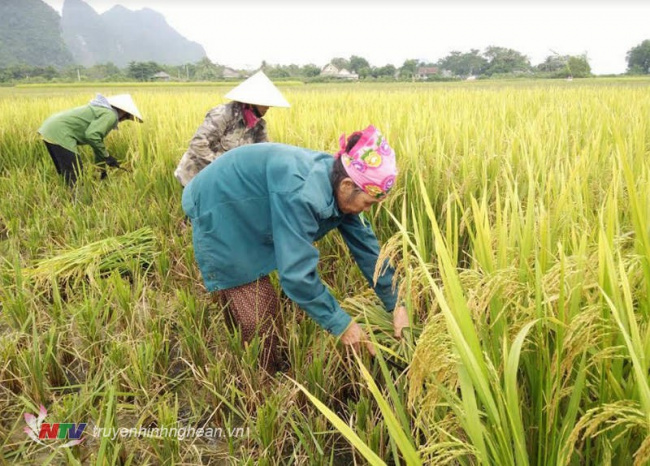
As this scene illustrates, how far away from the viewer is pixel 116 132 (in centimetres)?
536

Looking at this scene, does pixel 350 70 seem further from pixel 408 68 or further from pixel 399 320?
pixel 399 320

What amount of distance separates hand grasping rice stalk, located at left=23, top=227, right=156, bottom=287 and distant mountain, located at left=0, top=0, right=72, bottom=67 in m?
112

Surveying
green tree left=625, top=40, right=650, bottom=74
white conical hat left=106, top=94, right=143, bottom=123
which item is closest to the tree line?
green tree left=625, top=40, right=650, bottom=74

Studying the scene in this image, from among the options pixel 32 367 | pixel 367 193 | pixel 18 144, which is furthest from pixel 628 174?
pixel 18 144

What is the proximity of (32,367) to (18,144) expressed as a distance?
14.5 feet

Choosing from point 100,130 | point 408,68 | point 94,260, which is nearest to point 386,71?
point 408,68

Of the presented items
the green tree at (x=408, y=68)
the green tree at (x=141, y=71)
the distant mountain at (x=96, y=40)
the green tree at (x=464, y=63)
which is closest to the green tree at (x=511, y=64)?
the green tree at (x=464, y=63)

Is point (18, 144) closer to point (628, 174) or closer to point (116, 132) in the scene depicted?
point (116, 132)

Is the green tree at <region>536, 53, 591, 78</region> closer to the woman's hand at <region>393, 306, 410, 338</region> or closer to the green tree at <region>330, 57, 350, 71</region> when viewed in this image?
the woman's hand at <region>393, 306, 410, 338</region>

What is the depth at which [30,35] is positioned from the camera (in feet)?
348

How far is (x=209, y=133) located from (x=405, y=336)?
244cm

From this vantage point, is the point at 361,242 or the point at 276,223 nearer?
the point at 276,223

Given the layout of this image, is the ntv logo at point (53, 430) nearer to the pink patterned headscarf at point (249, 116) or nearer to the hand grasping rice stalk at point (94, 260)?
the hand grasping rice stalk at point (94, 260)

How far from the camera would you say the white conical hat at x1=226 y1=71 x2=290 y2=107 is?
314 centimetres
